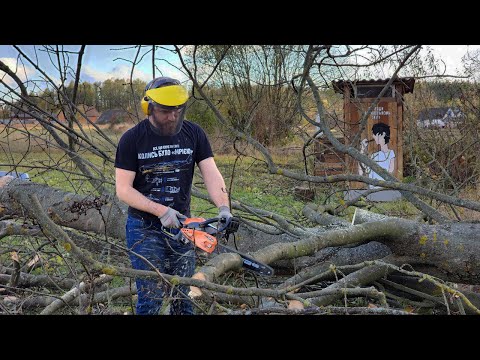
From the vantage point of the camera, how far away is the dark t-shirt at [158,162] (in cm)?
303

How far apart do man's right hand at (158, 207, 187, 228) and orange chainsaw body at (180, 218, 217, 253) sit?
3.5 inches

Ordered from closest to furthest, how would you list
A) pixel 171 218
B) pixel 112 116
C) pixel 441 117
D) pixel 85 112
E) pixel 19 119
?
pixel 171 218, pixel 19 119, pixel 85 112, pixel 112 116, pixel 441 117

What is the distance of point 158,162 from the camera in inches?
121

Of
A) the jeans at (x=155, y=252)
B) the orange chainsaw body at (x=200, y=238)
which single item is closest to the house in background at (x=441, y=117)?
the jeans at (x=155, y=252)

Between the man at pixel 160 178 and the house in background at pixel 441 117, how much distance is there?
3.75 m

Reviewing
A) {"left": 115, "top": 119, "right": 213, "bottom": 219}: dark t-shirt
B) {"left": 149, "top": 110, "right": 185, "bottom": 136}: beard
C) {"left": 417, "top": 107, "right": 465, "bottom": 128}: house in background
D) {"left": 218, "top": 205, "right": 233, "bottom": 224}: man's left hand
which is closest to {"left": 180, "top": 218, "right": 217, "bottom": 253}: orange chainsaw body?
{"left": 218, "top": 205, "right": 233, "bottom": 224}: man's left hand

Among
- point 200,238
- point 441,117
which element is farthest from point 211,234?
point 441,117

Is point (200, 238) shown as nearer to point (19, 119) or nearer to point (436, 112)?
point (19, 119)

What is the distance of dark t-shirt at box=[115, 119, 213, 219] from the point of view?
3.03 metres

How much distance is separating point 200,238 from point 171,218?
8.7 inches

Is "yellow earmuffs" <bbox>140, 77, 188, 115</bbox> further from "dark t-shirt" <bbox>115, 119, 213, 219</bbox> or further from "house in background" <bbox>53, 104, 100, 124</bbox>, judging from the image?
"house in background" <bbox>53, 104, 100, 124</bbox>

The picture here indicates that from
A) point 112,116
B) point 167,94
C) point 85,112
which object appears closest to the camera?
point 167,94

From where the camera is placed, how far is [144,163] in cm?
305
